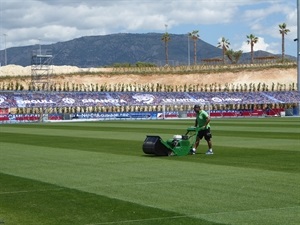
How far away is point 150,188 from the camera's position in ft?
56.9

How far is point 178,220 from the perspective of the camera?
518 inches

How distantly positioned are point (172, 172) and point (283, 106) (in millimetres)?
80325

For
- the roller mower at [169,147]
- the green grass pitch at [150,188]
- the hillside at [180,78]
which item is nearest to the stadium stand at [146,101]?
the hillside at [180,78]

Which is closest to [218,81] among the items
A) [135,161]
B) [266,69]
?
[266,69]

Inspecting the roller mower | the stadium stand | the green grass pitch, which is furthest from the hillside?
the green grass pitch

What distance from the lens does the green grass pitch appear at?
535 inches

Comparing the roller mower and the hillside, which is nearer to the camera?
the roller mower

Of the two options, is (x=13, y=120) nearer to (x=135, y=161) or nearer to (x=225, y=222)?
(x=135, y=161)

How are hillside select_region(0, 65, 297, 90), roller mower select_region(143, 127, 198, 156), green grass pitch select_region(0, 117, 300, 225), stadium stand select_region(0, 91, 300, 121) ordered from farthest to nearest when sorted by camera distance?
hillside select_region(0, 65, 297, 90)
stadium stand select_region(0, 91, 300, 121)
roller mower select_region(143, 127, 198, 156)
green grass pitch select_region(0, 117, 300, 225)

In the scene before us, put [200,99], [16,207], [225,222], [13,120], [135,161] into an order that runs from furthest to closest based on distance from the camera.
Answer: [200,99] < [13,120] < [135,161] < [16,207] < [225,222]

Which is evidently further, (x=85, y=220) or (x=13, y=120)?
(x=13, y=120)

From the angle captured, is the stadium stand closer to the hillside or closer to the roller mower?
the hillside

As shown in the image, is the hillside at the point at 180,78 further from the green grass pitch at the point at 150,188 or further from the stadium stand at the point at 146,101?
the green grass pitch at the point at 150,188

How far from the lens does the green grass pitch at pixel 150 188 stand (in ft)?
44.5
